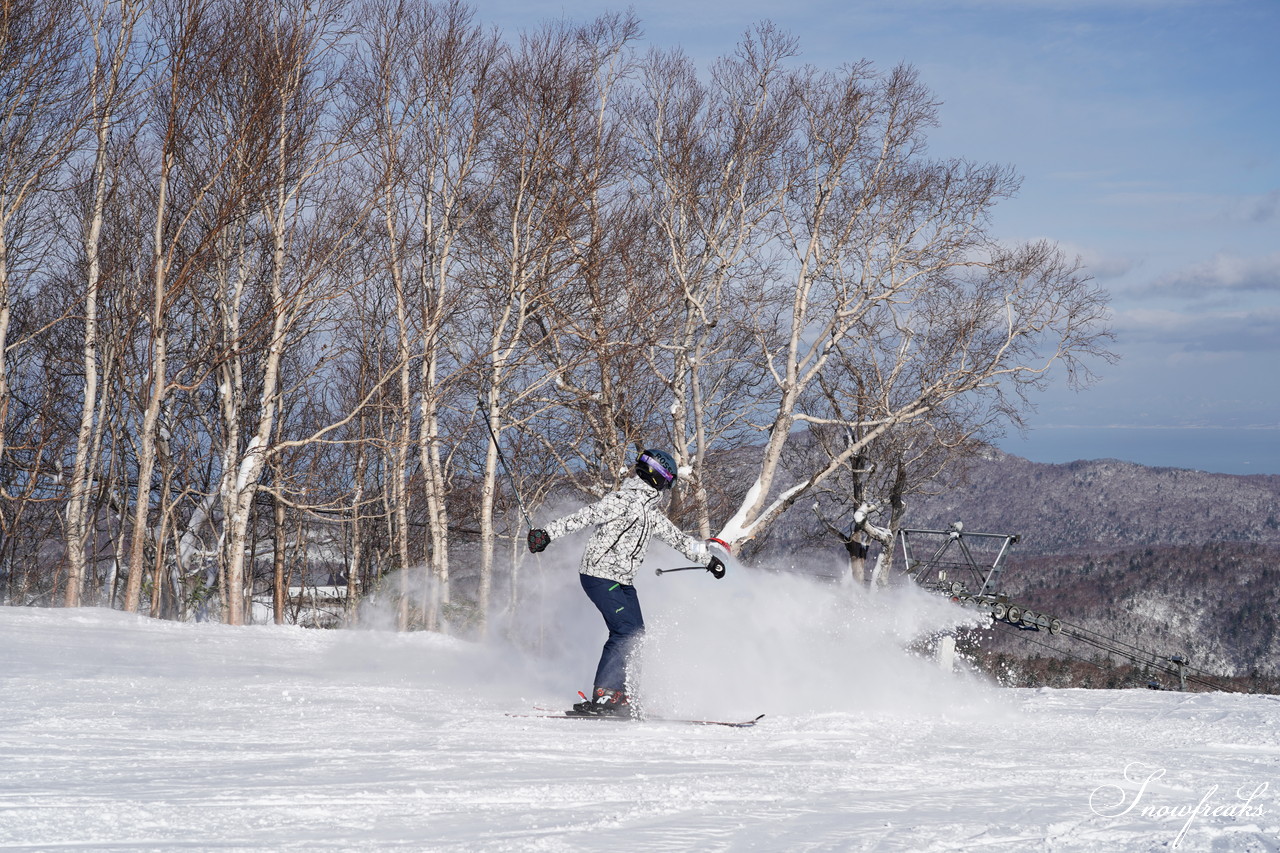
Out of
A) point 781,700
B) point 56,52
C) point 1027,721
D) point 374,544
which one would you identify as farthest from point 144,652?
point 374,544

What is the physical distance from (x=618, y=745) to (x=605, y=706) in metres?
1.12

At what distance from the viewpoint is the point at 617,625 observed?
683cm

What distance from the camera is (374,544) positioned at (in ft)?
108

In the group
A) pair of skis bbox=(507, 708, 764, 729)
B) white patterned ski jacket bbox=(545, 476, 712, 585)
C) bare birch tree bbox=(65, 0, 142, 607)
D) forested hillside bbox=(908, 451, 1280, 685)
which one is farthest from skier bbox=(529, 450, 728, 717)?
forested hillside bbox=(908, 451, 1280, 685)

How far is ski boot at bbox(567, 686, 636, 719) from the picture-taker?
260 inches

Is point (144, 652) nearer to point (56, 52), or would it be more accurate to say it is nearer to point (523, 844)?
point (523, 844)

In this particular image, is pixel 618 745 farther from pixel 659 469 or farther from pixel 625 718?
pixel 659 469

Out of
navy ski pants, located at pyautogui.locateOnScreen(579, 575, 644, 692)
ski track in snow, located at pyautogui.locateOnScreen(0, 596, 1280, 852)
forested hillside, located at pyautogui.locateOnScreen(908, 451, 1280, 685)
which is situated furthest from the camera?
forested hillside, located at pyautogui.locateOnScreen(908, 451, 1280, 685)

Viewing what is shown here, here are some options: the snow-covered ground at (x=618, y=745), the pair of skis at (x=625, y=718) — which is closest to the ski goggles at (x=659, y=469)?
the snow-covered ground at (x=618, y=745)

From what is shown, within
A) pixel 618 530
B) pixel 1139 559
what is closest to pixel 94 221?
pixel 618 530

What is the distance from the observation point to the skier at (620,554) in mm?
6793

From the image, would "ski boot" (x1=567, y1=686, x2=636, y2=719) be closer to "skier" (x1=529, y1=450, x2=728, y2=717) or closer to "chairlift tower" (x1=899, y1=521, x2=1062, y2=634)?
"skier" (x1=529, y1=450, x2=728, y2=717)

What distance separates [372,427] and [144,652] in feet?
72.4

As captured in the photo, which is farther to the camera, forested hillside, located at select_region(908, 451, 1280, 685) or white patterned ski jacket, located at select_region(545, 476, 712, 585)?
forested hillside, located at select_region(908, 451, 1280, 685)
